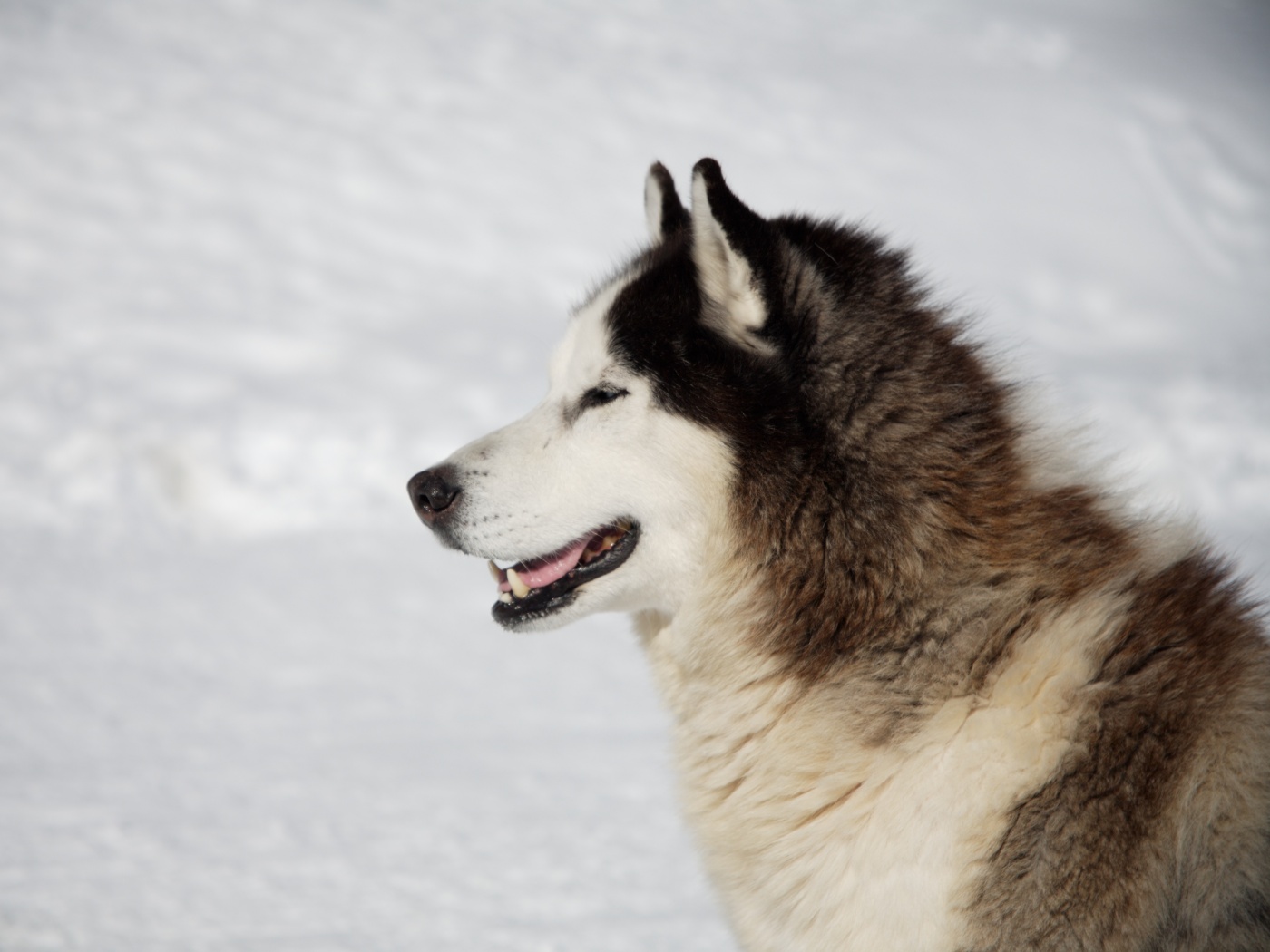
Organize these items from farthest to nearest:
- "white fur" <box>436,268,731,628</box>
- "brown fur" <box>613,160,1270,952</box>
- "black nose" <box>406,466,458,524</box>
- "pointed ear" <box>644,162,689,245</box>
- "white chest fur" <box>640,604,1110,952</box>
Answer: "pointed ear" <box>644,162,689,245</box> → "black nose" <box>406,466,458,524</box> → "white fur" <box>436,268,731,628</box> → "white chest fur" <box>640,604,1110,952</box> → "brown fur" <box>613,160,1270,952</box>

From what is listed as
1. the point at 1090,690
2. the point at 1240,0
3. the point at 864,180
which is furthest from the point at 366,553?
the point at 1240,0

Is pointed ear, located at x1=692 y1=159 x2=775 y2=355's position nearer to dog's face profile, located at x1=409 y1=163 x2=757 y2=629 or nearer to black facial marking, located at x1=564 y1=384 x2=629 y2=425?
dog's face profile, located at x1=409 y1=163 x2=757 y2=629

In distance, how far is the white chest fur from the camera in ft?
5.92

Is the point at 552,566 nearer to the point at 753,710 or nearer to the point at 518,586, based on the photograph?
the point at 518,586

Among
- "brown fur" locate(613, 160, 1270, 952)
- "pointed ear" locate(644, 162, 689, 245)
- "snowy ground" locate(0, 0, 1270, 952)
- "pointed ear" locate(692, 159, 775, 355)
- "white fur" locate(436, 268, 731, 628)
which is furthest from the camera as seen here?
"snowy ground" locate(0, 0, 1270, 952)

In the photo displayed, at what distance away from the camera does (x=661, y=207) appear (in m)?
2.75

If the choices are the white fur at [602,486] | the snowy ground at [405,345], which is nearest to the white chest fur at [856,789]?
the white fur at [602,486]

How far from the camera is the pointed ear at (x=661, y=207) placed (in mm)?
2725

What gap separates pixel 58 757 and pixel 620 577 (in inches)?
115

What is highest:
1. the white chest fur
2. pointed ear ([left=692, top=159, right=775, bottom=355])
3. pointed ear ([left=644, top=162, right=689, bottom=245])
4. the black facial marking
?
pointed ear ([left=644, top=162, right=689, bottom=245])

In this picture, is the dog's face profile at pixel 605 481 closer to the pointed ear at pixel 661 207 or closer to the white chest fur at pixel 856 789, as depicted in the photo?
the white chest fur at pixel 856 789

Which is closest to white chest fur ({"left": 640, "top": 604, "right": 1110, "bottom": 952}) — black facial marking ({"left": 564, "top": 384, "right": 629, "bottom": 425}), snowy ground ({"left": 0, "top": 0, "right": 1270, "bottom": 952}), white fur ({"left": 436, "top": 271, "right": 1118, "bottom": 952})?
white fur ({"left": 436, "top": 271, "right": 1118, "bottom": 952})

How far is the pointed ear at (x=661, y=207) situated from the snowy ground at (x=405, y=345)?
0.60 metres

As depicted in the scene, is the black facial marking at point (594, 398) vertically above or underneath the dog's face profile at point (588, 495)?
above
